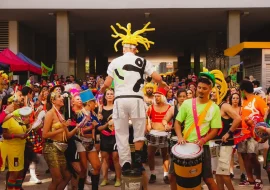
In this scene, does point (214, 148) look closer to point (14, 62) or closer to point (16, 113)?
point (16, 113)

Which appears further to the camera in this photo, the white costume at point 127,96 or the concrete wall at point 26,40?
the concrete wall at point 26,40

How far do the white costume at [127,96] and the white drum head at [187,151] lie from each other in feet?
2.91

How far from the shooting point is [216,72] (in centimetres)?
759

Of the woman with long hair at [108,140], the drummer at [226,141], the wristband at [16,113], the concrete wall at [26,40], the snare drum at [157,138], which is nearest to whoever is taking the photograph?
the drummer at [226,141]

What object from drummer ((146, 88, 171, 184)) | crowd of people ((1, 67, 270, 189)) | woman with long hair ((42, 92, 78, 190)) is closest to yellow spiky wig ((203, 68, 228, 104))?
crowd of people ((1, 67, 270, 189))

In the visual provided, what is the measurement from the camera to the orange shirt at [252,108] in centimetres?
861

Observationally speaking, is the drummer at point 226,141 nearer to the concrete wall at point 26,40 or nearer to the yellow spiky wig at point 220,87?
the yellow spiky wig at point 220,87

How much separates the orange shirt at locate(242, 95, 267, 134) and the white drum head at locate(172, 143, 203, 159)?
3.12 m

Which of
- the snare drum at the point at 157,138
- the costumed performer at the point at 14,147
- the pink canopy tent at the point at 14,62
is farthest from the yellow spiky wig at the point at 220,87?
the pink canopy tent at the point at 14,62

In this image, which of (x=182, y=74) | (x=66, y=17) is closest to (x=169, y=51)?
(x=182, y=74)

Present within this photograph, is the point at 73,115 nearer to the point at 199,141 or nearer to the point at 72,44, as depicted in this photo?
the point at 199,141
